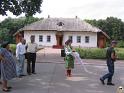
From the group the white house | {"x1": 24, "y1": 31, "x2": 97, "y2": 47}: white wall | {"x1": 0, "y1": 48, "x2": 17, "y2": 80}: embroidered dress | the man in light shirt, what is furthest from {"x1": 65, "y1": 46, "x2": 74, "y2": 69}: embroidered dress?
{"x1": 24, "y1": 31, "x2": 97, "y2": 47}: white wall

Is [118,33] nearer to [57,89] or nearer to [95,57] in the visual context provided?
[95,57]

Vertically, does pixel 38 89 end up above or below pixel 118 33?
below

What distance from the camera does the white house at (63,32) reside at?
7006 cm

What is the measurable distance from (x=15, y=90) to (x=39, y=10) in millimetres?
29063

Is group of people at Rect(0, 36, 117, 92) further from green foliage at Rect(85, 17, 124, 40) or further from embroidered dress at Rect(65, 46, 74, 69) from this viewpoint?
green foliage at Rect(85, 17, 124, 40)

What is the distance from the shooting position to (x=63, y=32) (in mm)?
71000

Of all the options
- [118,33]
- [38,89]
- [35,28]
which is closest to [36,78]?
[38,89]

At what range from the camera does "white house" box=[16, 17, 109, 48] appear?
230 ft

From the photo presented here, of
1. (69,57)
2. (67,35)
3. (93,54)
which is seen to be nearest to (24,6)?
(93,54)

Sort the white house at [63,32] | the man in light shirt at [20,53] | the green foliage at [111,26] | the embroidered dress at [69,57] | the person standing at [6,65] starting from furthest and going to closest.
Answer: the green foliage at [111,26] < the white house at [63,32] < the embroidered dress at [69,57] < the man in light shirt at [20,53] < the person standing at [6,65]

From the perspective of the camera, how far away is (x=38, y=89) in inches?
557

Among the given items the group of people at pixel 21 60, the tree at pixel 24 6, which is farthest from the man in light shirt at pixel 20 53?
the tree at pixel 24 6

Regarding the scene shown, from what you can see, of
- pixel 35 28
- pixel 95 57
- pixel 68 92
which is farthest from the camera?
pixel 35 28

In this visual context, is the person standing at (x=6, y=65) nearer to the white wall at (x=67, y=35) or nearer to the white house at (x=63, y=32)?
the white house at (x=63, y=32)
